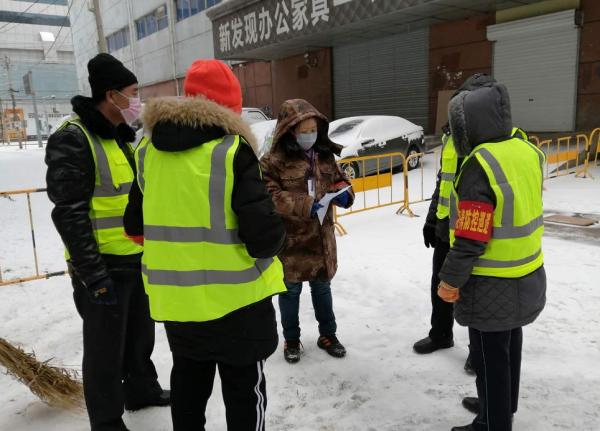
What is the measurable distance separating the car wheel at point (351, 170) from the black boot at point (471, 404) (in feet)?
20.0

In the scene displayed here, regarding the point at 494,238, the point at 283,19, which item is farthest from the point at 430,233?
the point at 283,19

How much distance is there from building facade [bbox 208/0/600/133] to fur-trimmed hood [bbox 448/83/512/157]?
10.2 m

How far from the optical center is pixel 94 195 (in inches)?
86.0

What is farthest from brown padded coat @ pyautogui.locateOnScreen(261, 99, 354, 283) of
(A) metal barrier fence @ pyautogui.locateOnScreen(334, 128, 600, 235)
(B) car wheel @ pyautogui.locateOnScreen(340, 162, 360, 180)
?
(B) car wheel @ pyautogui.locateOnScreen(340, 162, 360, 180)

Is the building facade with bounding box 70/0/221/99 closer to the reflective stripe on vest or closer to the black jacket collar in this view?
the black jacket collar

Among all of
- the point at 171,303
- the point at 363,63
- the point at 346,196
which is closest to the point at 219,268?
the point at 171,303

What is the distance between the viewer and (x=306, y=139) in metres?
3.03

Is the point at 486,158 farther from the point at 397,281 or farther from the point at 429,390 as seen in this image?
the point at 397,281

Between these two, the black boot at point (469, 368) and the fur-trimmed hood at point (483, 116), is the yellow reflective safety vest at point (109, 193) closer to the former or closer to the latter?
the fur-trimmed hood at point (483, 116)

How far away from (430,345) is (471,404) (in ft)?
2.28

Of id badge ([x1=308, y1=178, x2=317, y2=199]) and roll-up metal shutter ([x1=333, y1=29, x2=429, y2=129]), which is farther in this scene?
roll-up metal shutter ([x1=333, y1=29, x2=429, y2=129])

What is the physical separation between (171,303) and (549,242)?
527cm

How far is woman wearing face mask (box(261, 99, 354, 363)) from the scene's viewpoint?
118 inches

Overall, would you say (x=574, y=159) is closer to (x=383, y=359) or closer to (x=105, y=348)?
(x=383, y=359)
